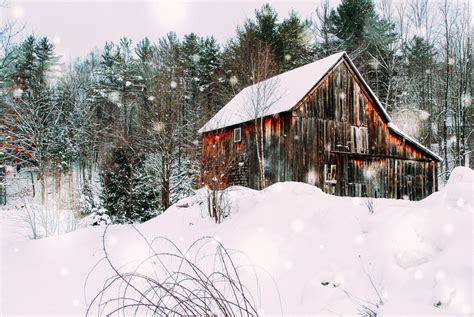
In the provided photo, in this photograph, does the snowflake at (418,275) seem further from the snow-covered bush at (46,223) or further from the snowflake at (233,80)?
the snowflake at (233,80)

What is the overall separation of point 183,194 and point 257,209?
16.5 m

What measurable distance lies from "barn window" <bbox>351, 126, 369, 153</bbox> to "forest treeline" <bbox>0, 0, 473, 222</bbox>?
6.53m

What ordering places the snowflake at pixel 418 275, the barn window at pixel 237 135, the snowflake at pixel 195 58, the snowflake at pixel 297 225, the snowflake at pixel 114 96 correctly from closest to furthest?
the snowflake at pixel 418 275, the snowflake at pixel 297 225, the barn window at pixel 237 135, the snowflake at pixel 195 58, the snowflake at pixel 114 96

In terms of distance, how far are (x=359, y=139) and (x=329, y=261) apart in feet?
43.0

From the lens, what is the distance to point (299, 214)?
5918mm

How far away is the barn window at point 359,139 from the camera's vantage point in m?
16.1

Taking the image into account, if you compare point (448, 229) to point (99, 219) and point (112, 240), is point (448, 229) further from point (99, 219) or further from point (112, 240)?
point (99, 219)

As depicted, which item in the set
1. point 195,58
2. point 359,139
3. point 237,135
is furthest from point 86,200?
point 359,139

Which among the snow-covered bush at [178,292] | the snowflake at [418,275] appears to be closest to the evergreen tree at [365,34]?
the snow-covered bush at [178,292]

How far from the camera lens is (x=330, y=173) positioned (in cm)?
1526

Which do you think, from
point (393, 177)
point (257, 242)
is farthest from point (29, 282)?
point (393, 177)

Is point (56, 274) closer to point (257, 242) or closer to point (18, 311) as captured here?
point (18, 311)

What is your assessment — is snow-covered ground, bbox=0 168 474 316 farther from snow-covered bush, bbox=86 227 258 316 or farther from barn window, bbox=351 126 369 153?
barn window, bbox=351 126 369 153

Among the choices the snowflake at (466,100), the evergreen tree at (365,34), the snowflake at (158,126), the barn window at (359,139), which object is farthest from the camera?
the evergreen tree at (365,34)
